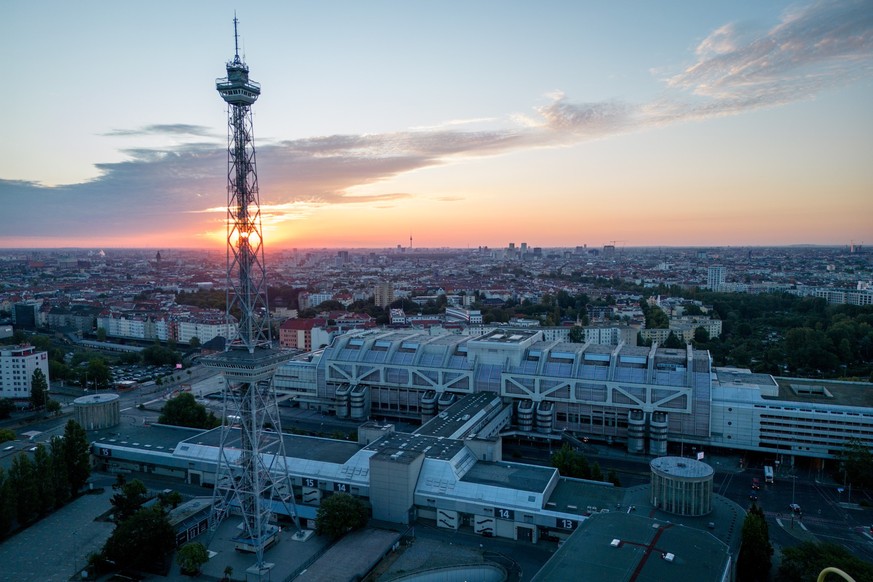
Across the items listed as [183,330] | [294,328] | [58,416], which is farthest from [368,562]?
[183,330]

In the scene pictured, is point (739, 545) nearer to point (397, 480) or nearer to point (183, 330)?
point (397, 480)

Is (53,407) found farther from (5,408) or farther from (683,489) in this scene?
(683,489)

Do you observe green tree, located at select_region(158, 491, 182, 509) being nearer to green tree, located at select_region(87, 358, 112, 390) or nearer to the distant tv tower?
the distant tv tower

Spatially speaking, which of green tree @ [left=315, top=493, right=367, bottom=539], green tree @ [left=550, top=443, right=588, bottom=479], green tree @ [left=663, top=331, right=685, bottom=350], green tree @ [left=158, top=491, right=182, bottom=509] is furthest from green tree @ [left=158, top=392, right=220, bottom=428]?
green tree @ [left=663, top=331, right=685, bottom=350]

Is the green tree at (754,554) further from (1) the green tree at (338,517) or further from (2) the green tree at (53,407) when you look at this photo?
(2) the green tree at (53,407)

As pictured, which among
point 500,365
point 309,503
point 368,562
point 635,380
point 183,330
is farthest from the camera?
point 183,330

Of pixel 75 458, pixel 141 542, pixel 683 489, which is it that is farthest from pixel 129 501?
pixel 683 489

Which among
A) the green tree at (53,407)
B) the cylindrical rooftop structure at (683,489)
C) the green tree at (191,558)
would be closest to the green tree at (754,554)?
the cylindrical rooftop structure at (683,489)
